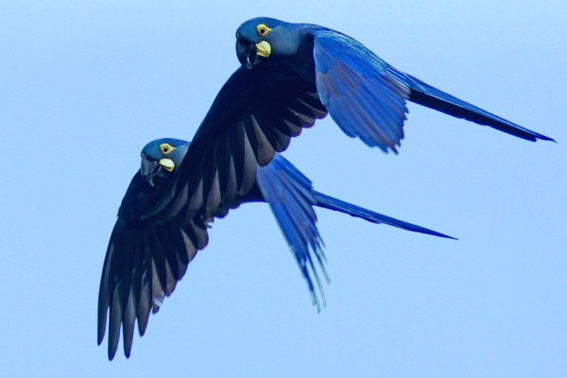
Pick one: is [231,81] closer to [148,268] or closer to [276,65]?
[276,65]

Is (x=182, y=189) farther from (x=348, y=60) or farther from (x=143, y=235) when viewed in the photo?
(x=348, y=60)

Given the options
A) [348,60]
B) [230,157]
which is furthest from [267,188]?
[348,60]

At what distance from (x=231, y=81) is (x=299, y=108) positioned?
0.48m

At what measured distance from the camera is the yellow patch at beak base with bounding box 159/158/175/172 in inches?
458

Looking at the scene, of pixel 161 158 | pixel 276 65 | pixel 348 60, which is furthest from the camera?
pixel 161 158

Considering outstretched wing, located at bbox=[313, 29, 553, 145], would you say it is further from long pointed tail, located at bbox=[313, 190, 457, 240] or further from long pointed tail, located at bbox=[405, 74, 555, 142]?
long pointed tail, located at bbox=[313, 190, 457, 240]

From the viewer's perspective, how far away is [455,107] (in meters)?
10.6

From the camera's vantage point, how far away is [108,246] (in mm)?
12359

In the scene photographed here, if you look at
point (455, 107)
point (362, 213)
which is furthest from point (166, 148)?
point (455, 107)

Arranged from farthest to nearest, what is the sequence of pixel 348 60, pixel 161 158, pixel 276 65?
pixel 161 158, pixel 276 65, pixel 348 60

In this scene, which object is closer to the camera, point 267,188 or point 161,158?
point 267,188

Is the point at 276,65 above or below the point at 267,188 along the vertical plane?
above

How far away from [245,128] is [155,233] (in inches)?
53.3

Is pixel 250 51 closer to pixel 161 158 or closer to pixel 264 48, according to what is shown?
pixel 264 48
